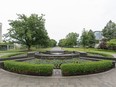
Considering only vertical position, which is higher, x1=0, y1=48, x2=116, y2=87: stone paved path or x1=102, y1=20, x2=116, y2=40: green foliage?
x1=102, y1=20, x2=116, y2=40: green foliage

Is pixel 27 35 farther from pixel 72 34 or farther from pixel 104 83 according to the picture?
pixel 72 34

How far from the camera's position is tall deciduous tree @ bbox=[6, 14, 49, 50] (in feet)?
108

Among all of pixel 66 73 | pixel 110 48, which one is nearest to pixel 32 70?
pixel 66 73

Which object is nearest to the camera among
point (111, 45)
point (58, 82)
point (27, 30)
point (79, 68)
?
point (58, 82)

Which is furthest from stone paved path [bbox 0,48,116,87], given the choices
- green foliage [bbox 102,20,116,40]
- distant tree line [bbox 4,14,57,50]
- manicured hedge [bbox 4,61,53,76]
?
green foliage [bbox 102,20,116,40]

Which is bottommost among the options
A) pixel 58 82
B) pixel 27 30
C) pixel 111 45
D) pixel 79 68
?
pixel 58 82

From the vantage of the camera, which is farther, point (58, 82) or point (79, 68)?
point (79, 68)

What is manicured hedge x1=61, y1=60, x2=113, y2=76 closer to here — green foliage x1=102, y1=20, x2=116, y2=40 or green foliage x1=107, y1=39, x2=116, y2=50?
green foliage x1=107, y1=39, x2=116, y2=50

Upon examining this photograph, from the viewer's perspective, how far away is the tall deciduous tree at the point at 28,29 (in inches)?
1294

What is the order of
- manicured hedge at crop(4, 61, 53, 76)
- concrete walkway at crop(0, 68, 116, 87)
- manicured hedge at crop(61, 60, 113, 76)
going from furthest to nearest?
manicured hedge at crop(61, 60, 113, 76) → manicured hedge at crop(4, 61, 53, 76) → concrete walkway at crop(0, 68, 116, 87)

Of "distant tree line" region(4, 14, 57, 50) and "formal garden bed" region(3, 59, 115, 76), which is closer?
"formal garden bed" region(3, 59, 115, 76)

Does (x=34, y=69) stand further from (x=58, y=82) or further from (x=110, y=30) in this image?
(x=110, y=30)

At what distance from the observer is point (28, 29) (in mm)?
32938

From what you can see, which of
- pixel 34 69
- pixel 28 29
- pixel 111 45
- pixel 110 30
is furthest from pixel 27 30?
pixel 110 30
